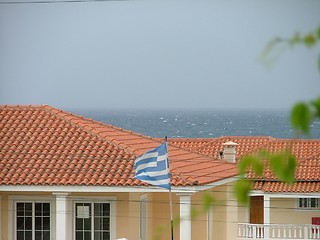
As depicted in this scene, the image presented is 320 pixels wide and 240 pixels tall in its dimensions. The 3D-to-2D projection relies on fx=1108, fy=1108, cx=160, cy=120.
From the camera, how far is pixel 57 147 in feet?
86.3

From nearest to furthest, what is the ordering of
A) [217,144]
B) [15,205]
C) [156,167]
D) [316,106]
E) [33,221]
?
[316,106] → [156,167] → [33,221] → [15,205] → [217,144]

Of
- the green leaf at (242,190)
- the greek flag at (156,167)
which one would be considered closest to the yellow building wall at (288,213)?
the greek flag at (156,167)

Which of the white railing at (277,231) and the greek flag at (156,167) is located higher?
the greek flag at (156,167)

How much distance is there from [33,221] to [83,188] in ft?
5.27

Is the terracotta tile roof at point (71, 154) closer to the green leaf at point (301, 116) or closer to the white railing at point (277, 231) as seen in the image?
the white railing at point (277, 231)

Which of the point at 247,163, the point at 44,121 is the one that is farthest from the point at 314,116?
the point at 44,121

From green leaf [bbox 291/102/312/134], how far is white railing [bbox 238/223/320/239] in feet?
104

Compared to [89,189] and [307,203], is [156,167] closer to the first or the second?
[89,189]

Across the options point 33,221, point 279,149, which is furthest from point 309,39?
point 279,149

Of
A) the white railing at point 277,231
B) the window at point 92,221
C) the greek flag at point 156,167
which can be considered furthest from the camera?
the white railing at point 277,231

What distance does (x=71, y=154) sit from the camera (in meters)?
25.8

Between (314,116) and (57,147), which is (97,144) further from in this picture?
(314,116)

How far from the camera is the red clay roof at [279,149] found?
41531 millimetres

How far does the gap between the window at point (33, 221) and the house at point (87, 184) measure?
0.02 metres
